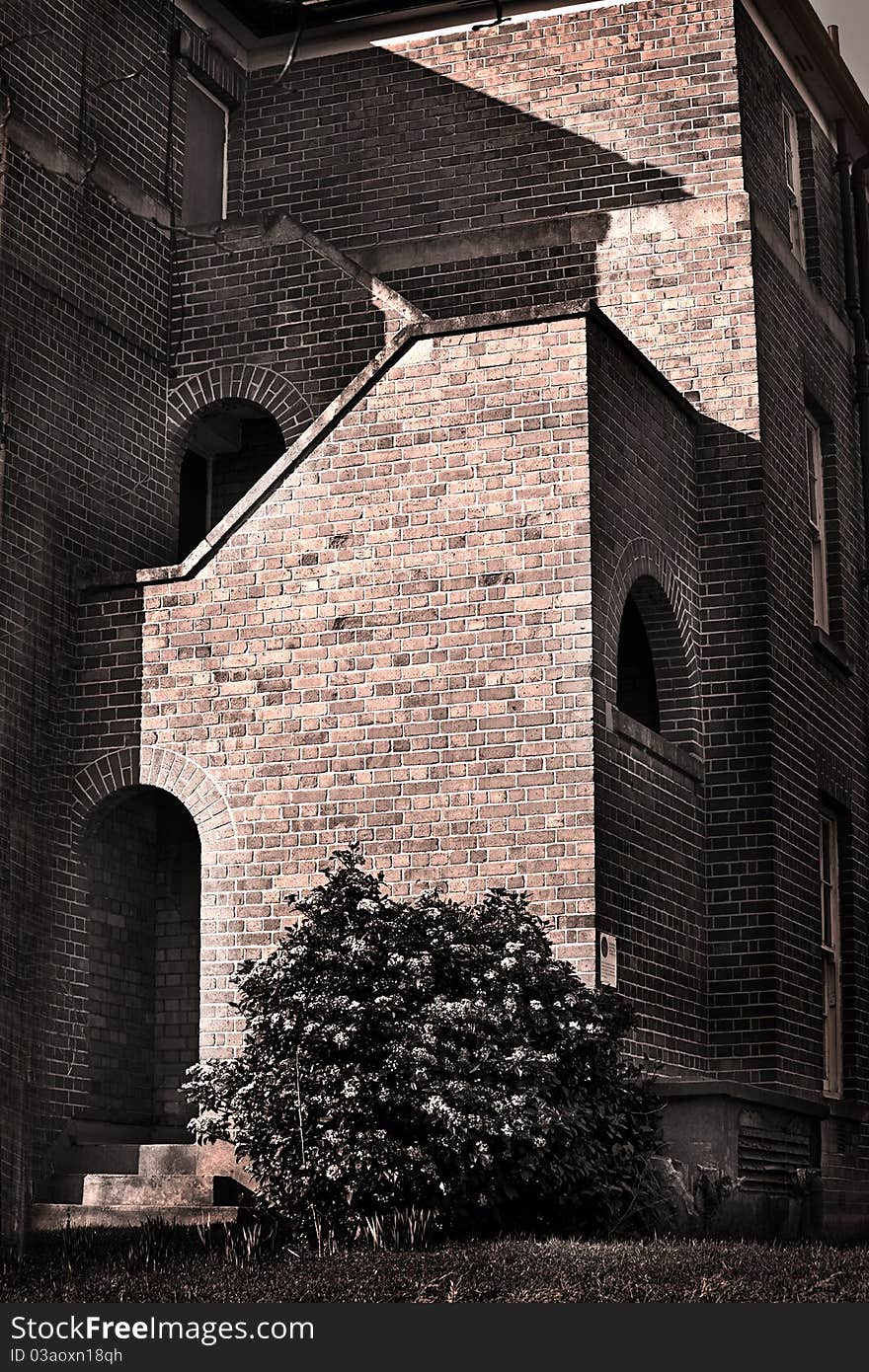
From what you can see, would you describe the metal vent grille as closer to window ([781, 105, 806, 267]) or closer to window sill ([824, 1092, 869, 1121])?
window sill ([824, 1092, 869, 1121])

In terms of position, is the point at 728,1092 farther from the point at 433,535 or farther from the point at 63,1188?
the point at 63,1188

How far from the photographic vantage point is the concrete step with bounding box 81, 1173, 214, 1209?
45.6ft

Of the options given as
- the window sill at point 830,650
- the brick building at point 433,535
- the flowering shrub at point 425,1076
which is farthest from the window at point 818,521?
the flowering shrub at point 425,1076

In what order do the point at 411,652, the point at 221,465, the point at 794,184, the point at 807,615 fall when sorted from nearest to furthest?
the point at 411,652
the point at 807,615
the point at 221,465
the point at 794,184

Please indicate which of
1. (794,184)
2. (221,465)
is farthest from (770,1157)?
(794,184)

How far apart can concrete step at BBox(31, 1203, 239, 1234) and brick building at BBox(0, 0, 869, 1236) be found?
234 mm

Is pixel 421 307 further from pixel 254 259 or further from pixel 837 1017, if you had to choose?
pixel 837 1017

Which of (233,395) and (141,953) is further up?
(233,395)

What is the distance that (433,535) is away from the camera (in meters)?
15.9

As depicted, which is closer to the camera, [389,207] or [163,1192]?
[163,1192]

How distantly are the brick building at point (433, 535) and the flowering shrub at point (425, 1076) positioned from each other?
135 cm

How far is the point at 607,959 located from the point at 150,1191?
3625mm

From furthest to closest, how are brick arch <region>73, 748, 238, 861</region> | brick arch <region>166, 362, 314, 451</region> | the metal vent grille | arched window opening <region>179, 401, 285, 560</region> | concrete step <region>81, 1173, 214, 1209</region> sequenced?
arched window opening <region>179, 401, 285, 560</region> → brick arch <region>166, 362, 314, 451</region> → brick arch <region>73, 748, 238, 861</region> → the metal vent grille → concrete step <region>81, 1173, 214, 1209</region>

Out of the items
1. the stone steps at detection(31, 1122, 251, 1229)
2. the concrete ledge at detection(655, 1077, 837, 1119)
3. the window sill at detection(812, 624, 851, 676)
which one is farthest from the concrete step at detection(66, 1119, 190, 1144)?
the window sill at detection(812, 624, 851, 676)
